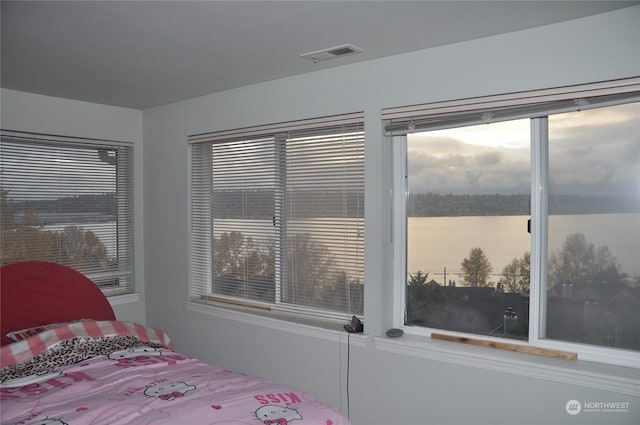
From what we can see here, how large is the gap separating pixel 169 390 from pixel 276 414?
548 mm

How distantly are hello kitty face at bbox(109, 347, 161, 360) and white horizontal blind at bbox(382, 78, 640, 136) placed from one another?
1.86 m

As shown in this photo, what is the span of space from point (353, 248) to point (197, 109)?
1.85m

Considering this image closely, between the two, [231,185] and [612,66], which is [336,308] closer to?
[231,185]

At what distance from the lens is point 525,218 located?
2.63 m

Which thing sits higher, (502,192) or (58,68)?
(58,68)

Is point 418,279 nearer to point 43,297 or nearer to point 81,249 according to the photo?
point 43,297

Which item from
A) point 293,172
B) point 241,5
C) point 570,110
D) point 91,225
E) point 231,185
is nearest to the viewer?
point 241,5

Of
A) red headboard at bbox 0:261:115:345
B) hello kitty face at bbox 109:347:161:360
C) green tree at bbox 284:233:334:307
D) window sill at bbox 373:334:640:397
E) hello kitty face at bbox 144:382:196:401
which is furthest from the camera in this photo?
green tree at bbox 284:233:334:307

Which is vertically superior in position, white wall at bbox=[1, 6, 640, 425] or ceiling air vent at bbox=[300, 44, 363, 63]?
ceiling air vent at bbox=[300, 44, 363, 63]

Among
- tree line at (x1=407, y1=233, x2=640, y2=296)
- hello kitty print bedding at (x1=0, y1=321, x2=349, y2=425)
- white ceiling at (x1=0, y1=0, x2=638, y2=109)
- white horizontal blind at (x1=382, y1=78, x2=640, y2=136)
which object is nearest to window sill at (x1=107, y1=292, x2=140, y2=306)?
hello kitty print bedding at (x1=0, y1=321, x2=349, y2=425)

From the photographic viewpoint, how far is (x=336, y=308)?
10.7 ft

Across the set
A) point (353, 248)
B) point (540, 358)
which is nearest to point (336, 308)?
point (353, 248)

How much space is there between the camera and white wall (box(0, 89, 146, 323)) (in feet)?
12.0

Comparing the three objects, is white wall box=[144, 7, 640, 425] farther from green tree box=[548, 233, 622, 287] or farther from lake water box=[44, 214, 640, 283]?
green tree box=[548, 233, 622, 287]
